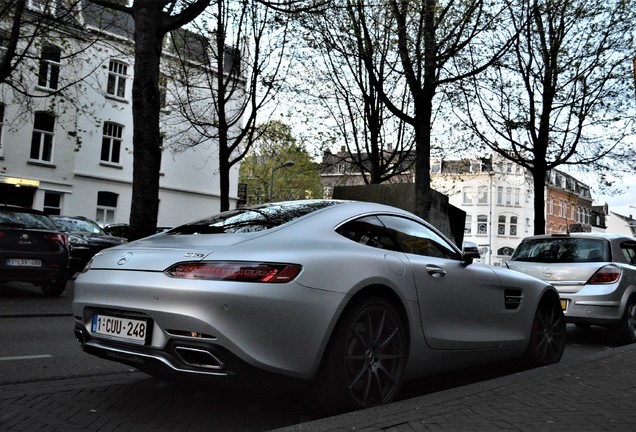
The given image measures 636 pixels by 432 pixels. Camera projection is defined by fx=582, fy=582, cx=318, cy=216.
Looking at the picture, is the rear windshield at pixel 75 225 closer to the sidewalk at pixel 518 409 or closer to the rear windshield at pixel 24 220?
the rear windshield at pixel 24 220

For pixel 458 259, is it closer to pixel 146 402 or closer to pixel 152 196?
pixel 146 402

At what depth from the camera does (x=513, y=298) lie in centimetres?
524

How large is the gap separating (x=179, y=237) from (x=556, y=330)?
4023 mm

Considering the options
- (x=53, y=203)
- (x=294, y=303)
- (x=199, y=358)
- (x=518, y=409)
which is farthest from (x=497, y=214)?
(x=199, y=358)

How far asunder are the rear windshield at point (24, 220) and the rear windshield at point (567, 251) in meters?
8.33

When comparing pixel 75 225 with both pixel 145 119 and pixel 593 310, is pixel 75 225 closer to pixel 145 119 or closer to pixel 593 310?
pixel 145 119

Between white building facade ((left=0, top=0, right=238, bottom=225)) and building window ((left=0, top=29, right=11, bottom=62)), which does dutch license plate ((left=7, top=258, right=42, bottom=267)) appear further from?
white building facade ((left=0, top=0, right=238, bottom=225))

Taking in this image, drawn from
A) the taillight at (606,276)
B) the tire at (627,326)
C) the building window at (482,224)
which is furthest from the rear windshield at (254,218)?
the building window at (482,224)

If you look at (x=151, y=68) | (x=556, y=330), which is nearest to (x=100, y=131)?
(x=151, y=68)

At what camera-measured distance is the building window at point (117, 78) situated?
3053cm

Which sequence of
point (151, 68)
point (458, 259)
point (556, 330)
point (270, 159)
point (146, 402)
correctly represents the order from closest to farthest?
point (146, 402)
point (458, 259)
point (556, 330)
point (151, 68)
point (270, 159)

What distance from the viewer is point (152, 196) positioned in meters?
10.6

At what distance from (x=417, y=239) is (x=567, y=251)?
4.54 metres

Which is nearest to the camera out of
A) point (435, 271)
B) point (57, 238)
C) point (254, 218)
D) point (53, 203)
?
point (254, 218)
